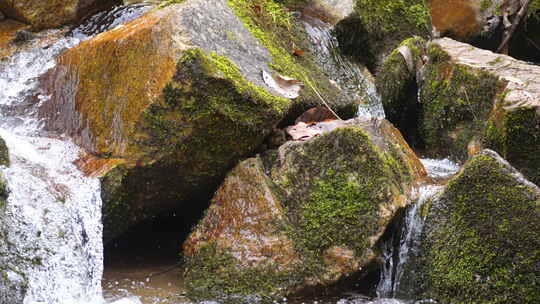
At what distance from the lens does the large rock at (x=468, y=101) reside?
4527 mm

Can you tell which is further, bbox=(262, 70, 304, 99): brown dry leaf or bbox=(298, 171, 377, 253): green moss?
bbox=(262, 70, 304, 99): brown dry leaf

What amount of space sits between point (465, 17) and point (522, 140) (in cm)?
454

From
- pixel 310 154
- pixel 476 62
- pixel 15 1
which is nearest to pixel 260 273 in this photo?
pixel 310 154

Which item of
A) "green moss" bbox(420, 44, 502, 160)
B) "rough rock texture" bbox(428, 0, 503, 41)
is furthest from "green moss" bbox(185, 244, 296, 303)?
"rough rock texture" bbox(428, 0, 503, 41)

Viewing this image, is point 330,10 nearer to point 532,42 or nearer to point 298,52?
point 298,52

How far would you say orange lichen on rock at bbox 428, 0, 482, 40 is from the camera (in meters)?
8.52

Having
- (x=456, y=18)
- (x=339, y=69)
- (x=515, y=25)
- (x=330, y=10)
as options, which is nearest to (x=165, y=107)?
(x=339, y=69)

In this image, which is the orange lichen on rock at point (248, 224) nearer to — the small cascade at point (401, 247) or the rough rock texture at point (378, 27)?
the small cascade at point (401, 247)

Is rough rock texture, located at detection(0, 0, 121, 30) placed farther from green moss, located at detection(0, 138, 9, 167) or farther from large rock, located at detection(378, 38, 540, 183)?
large rock, located at detection(378, 38, 540, 183)

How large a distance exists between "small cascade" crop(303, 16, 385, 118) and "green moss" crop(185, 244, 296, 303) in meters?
2.71

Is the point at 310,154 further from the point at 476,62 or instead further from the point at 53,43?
the point at 53,43

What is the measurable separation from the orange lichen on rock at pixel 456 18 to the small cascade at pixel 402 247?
5.17 m

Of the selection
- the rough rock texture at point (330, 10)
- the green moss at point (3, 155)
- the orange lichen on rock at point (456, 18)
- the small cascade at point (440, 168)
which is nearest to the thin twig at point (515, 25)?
the orange lichen on rock at point (456, 18)

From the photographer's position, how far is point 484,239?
141 inches
